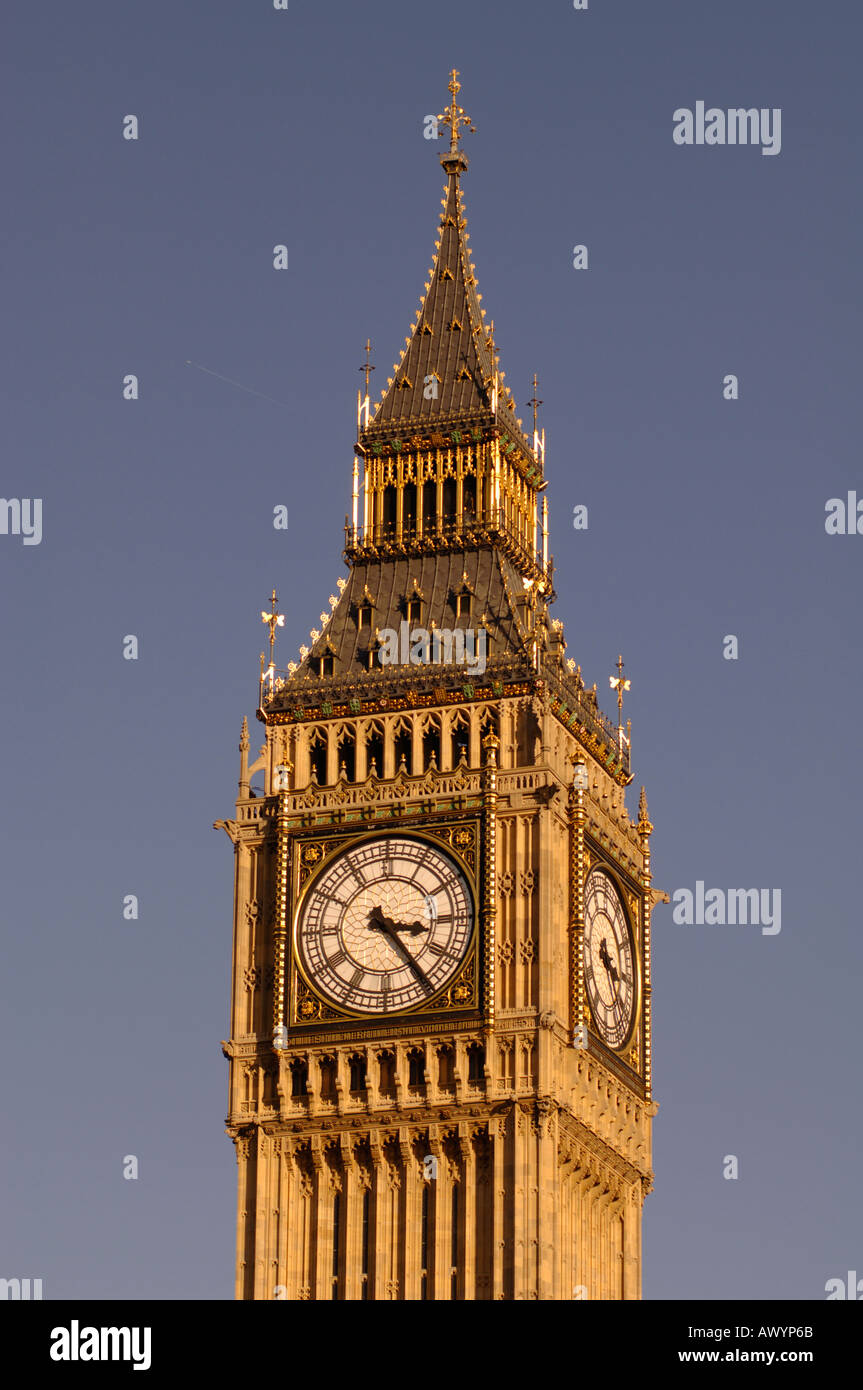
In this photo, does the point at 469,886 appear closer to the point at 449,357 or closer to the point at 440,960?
the point at 440,960

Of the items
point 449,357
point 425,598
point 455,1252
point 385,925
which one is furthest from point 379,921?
point 449,357

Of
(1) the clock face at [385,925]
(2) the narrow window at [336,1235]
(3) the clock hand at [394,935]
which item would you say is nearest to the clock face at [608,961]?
(1) the clock face at [385,925]

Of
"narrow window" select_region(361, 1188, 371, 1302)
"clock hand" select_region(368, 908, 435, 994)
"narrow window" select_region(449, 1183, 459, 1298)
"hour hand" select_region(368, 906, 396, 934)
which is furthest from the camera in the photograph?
Result: "hour hand" select_region(368, 906, 396, 934)

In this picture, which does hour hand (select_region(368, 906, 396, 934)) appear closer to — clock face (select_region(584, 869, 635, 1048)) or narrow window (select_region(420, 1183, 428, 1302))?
clock face (select_region(584, 869, 635, 1048))

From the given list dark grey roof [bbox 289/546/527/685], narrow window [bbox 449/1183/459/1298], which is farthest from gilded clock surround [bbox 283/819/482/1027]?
dark grey roof [bbox 289/546/527/685]

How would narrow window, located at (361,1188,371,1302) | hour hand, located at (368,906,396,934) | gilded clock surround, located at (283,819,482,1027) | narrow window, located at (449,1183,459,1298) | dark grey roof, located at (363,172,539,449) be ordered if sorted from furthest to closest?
dark grey roof, located at (363,172,539,449) < hour hand, located at (368,906,396,934) < gilded clock surround, located at (283,819,482,1027) < narrow window, located at (361,1188,371,1302) < narrow window, located at (449,1183,459,1298)

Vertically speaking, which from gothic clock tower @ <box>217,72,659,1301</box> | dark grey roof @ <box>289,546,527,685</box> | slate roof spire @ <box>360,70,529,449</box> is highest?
slate roof spire @ <box>360,70,529,449</box>
